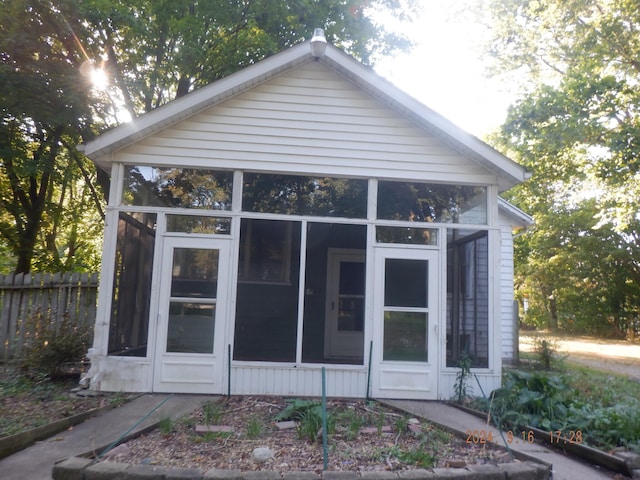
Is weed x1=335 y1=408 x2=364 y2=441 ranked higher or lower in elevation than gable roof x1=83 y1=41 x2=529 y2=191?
lower

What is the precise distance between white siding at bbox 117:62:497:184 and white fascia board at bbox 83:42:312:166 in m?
0.13

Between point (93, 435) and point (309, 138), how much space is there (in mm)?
4801

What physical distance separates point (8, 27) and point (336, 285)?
8.22 metres

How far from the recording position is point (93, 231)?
20.4 m

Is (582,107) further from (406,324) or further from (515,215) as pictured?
(406,324)

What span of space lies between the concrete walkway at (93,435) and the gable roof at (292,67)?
3.57 metres

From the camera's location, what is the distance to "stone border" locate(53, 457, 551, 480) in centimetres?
387

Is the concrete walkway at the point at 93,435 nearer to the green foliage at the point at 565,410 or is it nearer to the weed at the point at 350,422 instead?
the weed at the point at 350,422

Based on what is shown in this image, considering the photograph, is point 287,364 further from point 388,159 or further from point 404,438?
point 388,159

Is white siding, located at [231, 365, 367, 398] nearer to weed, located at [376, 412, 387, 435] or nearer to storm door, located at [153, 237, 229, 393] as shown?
storm door, located at [153, 237, 229, 393]

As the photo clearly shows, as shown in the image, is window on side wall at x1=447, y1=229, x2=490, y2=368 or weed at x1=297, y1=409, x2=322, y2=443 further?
window on side wall at x1=447, y1=229, x2=490, y2=368

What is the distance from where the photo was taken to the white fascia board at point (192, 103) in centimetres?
691

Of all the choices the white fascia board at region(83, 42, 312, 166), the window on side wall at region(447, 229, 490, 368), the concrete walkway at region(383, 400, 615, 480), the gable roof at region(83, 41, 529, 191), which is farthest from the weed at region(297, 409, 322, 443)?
the white fascia board at region(83, 42, 312, 166)

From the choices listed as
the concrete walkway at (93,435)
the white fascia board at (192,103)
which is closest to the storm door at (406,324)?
the concrete walkway at (93,435)
